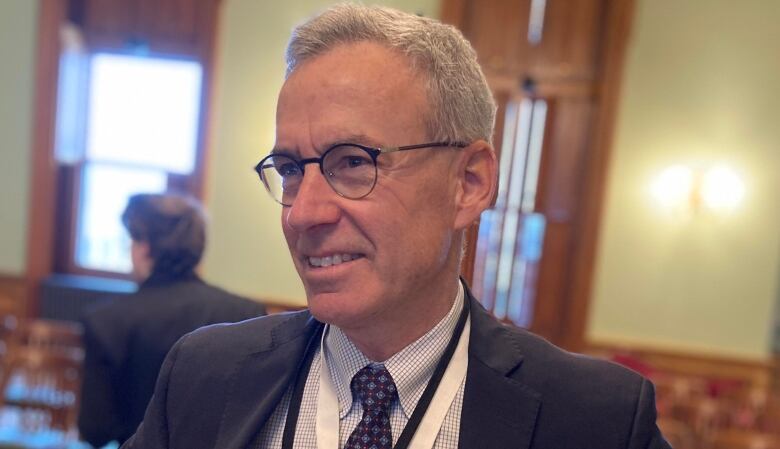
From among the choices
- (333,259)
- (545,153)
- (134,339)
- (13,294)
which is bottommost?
(13,294)

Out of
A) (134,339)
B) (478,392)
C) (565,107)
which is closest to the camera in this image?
(478,392)

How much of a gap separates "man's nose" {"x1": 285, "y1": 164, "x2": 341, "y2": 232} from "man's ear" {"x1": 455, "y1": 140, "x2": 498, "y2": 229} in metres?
0.22

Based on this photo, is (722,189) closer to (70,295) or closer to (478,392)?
(478,392)

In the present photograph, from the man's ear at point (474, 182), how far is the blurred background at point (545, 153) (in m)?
4.57

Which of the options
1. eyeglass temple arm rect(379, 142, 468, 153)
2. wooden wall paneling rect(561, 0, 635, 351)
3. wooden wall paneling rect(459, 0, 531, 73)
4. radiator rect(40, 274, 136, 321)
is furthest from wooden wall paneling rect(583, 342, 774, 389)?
eyeglass temple arm rect(379, 142, 468, 153)

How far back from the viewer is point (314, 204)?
0.96 meters

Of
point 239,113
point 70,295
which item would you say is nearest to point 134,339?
point 239,113

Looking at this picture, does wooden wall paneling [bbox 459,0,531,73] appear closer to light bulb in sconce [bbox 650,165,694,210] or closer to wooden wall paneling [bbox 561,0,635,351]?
wooden wall paneling [bbox 561,0,635,351]

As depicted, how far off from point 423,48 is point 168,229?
4.23 ft

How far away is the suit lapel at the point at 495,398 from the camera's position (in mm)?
999

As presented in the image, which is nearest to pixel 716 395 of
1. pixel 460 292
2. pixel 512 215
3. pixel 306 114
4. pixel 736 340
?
pixel 736 340

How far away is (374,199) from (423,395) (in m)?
0.35

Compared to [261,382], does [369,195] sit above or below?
above

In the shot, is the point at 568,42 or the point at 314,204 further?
the point at 568,42
